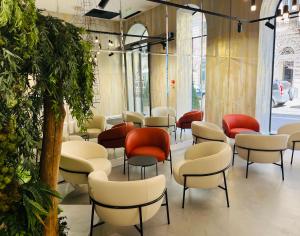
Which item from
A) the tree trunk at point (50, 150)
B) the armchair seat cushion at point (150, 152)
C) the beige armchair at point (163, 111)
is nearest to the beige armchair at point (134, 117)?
the beige armchair at point (163, 111)

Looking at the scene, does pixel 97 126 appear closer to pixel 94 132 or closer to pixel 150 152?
pixel 94 132

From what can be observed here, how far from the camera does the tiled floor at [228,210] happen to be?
2.87 meters

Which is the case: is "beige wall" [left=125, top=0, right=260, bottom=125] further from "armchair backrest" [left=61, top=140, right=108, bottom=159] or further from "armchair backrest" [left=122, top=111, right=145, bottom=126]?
"armchair backrest" [left=61, top=140, right=108, bottom=159]

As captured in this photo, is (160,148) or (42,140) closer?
(42,140)

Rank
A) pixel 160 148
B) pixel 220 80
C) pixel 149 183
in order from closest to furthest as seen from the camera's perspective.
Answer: pixel 149 183 < pixel 160 148 < pixel 220 80

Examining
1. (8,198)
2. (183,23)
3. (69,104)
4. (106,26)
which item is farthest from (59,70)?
(183,23)

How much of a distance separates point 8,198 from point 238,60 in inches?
273

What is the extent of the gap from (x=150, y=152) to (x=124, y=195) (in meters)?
2.03

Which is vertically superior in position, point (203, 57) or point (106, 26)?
point (106, 26)

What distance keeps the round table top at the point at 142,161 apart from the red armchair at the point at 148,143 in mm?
189

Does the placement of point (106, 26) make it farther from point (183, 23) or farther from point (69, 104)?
point (69, 104)

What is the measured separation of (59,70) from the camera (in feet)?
4.68

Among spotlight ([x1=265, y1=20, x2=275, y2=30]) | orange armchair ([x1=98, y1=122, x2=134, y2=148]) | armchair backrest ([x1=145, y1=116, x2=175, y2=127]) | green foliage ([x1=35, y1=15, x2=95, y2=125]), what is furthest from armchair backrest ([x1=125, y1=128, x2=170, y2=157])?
spotlight ([x1=265, y1=20, x2=275, y2=30])

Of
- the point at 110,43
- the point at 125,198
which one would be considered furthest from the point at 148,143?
the point at 125,198
